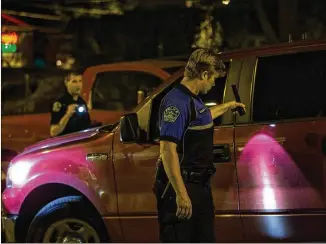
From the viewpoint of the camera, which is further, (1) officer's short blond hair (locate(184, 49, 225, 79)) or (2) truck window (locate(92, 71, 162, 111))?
(2) truck window (locate(92, 71, 162, 111))

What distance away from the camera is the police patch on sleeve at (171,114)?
364cm

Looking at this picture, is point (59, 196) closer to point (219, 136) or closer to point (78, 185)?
point (78, 185)

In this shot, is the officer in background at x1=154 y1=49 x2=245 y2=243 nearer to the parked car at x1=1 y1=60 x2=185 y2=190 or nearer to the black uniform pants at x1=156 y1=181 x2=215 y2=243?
the black uniform pants at x1=156 y1=181 x2=215 y2=243

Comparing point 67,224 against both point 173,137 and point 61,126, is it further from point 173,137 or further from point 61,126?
point 173,137

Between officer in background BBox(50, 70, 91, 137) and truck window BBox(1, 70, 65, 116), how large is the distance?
2275mm

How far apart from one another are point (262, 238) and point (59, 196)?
1700mm

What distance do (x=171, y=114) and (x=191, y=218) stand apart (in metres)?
0.66

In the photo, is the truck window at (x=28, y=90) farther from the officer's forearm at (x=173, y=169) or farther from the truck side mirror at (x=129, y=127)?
the officer's forearm at (x=173, y=169)

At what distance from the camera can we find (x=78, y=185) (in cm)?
484

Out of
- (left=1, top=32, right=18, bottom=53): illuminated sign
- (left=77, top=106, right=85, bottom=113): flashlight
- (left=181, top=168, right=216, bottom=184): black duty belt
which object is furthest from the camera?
(left=1, top=32, right=18, bottom=53): illuminated sign

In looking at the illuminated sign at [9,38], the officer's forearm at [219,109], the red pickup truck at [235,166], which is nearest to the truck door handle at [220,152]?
the red pickup truck at [235,166]

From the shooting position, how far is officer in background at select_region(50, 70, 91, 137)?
20.2 ft

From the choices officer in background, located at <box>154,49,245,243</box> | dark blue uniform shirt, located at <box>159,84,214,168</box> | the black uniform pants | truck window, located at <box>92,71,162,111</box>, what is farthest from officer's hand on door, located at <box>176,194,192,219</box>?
truck window, located at <box>92,71,162,111</box>

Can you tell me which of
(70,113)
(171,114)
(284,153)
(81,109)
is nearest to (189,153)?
(171,114)
